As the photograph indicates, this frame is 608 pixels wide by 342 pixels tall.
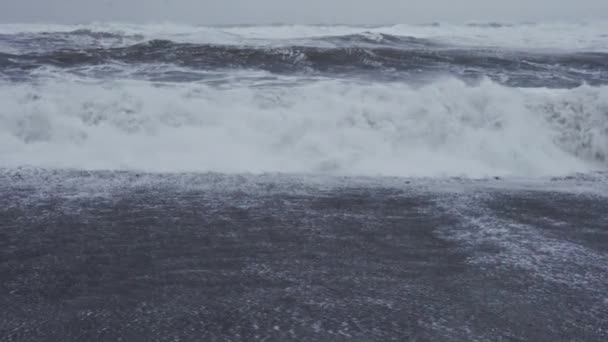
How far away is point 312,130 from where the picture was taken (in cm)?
753

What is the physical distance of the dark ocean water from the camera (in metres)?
3.05

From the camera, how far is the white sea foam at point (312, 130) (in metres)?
6.79

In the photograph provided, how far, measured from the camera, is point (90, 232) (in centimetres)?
429

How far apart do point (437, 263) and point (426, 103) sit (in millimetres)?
4598

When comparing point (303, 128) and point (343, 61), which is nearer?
point (303, 128)

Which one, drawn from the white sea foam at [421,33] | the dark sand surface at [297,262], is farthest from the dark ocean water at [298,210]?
the white sea foam at [421,33]

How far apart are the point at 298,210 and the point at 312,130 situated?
2783 millimetres

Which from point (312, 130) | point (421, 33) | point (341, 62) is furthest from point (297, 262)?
point (421, 33)

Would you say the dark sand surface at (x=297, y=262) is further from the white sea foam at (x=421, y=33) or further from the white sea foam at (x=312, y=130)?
the white sea foam at (x=421, y=33)

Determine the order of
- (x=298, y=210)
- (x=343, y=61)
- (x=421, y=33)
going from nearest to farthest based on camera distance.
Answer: (x=298, y=210) → (x=343, y=61) → (x=421, y=33)

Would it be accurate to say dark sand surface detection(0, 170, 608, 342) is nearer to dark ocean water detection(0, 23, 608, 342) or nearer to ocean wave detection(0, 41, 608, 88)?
dark ocean water detection(0, 23, 608, 342)

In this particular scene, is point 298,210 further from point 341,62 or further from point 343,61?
point 343,61

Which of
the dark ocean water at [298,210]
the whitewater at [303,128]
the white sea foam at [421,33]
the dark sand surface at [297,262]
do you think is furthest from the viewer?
the white sea foam at [421,33]

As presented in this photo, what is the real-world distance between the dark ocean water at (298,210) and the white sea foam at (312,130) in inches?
1.3
